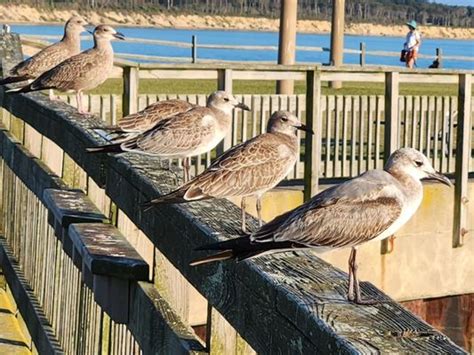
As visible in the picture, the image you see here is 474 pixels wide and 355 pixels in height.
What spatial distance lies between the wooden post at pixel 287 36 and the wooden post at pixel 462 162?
27.8 feet

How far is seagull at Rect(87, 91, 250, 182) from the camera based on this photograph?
6785 mm

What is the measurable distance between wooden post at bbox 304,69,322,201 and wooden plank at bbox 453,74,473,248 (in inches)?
62.3

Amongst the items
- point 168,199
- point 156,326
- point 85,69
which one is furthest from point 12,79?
point 156,326

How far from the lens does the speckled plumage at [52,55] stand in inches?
398

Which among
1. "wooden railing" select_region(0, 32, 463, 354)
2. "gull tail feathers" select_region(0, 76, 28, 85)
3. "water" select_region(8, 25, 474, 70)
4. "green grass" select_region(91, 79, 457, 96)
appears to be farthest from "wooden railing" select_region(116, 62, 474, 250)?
"water" select_region(8, 25, 474, 70)

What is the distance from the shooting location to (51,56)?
11.8 metres

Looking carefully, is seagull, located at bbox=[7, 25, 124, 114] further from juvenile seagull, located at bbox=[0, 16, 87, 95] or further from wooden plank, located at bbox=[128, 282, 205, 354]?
wooden plank, located at bbox=[128, 282, 205, 354]

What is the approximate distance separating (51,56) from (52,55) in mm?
34

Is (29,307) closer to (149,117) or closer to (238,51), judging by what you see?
(149,117)

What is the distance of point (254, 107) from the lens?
44.0 ft

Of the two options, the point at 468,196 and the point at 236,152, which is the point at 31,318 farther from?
the point at 468,196

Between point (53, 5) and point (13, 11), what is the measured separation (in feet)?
25.4

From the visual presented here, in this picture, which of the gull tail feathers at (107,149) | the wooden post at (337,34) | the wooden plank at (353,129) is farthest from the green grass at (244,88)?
the gull tail feathers at (107,149)

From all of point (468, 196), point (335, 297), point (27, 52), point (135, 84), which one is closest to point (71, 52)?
point (135, 84)
